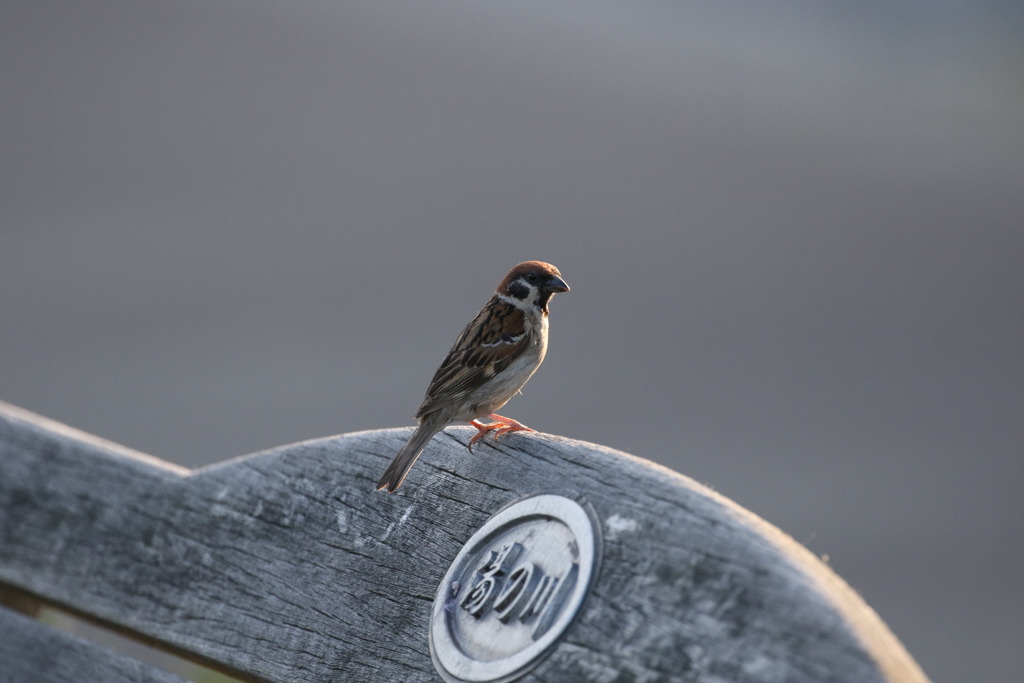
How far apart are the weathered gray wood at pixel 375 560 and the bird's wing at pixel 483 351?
0.92 m

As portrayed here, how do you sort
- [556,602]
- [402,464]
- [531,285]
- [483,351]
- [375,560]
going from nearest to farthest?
[556,602], [375,560], [402,464], [483,351], [531,285]

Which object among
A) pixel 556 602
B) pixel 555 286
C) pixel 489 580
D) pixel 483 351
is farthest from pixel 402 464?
pixel 555 286

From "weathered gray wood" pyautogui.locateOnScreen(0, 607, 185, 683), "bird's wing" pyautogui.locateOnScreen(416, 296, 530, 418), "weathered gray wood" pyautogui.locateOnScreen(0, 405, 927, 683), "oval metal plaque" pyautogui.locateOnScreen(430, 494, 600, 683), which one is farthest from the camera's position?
"bird's wing" pyautogui.locateOnScreen(416, 296, 530, 418)

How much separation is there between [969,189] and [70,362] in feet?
31.6

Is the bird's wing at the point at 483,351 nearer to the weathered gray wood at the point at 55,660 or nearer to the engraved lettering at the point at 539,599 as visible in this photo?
the weathered gray wood at the point at 55,660

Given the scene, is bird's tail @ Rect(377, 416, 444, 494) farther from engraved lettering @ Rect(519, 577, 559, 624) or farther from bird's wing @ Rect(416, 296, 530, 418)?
bird's wing @ Rect(416, 296, 530, 418)

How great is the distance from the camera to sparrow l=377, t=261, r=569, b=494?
9.24ft

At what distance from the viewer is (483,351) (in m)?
2.92

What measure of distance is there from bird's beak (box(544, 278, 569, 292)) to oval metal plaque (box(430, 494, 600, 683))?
157cm

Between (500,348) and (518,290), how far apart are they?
0.21 m

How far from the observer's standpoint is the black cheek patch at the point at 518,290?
3.05 metres

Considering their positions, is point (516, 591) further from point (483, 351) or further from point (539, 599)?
point (483, 351)

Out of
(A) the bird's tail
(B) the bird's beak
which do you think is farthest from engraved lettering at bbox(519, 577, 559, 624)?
(B) the bird's beak

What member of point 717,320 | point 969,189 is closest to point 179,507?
point 717,320
